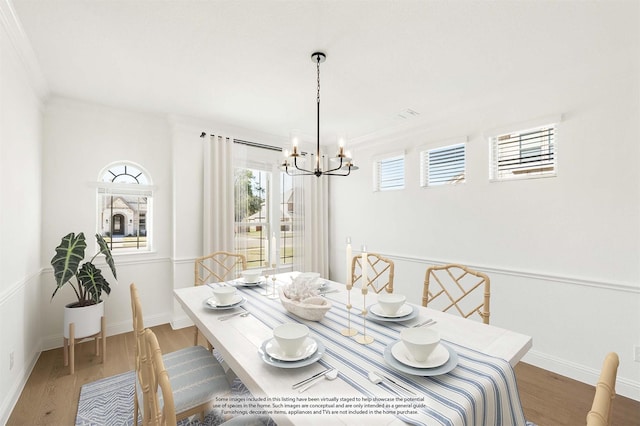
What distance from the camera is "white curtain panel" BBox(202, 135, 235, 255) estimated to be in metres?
3.54

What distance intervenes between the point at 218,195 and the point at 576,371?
3.90 m

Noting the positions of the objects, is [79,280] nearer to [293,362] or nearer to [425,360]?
[293,362]

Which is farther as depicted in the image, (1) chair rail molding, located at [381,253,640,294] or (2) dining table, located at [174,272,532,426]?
(1) chair rail molding, located at [381,253,640,294]

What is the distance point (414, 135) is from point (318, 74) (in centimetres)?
169

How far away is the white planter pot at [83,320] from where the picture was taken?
2.51 meters

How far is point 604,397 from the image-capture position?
617 mm

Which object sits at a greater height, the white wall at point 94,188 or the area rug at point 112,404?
the white wall at point 94,188

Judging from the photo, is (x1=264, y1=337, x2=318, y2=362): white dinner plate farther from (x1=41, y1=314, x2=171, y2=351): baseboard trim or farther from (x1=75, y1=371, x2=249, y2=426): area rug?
(x1=41, y1=314, x2=171, y2=351): baseboard trim

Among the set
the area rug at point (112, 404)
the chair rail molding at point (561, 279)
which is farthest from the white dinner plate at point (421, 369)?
the chair rail molding at point (561, 279)

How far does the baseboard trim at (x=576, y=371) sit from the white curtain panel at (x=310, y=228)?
9.01ft

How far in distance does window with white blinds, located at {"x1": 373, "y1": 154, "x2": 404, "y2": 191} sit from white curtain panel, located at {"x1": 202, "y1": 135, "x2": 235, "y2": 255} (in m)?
1.97

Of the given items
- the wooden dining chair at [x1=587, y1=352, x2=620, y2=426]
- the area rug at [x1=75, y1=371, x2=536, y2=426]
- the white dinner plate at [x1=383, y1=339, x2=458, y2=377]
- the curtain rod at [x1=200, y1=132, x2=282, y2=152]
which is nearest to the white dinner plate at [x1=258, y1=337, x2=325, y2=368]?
the white dinner plate at [x1=383, y1=339, x2=458, y2=377]

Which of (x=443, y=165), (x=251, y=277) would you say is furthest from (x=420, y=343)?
(x=443, y=165)

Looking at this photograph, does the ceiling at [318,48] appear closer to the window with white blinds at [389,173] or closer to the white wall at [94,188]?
the white wall at [94,188]
